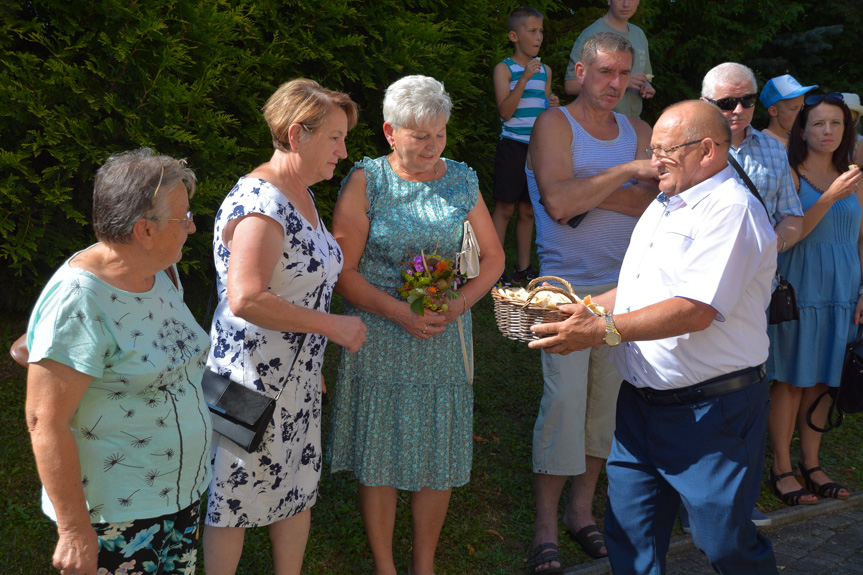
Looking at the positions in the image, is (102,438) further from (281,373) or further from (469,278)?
(469,278)

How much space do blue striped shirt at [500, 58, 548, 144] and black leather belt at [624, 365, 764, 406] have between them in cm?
392

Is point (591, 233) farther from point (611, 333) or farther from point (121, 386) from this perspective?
point (121, 386)

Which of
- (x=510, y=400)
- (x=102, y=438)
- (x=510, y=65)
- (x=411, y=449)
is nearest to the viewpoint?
(x=102, y=438)

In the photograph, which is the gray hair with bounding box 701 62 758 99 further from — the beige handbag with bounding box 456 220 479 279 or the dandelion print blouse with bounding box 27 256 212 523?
the dandelion print blouse with bounding box 27 256 212 523

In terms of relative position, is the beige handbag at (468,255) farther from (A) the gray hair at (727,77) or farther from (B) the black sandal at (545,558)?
(A) the gray hair at (727,77)

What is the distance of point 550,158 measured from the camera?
14.0 ft

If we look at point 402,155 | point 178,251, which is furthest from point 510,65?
point 178,251

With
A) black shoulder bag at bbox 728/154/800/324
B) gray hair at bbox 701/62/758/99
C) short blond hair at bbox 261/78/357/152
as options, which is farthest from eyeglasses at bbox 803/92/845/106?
short blond hair at bbox 261/78/357/152

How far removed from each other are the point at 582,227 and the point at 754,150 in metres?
1.29

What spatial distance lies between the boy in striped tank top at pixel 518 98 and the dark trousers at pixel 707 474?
378cm

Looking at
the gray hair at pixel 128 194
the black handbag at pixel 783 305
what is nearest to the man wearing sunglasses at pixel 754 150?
the black handbag at pixel 783 305

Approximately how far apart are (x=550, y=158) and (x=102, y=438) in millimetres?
2727

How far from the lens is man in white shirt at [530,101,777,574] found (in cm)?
296

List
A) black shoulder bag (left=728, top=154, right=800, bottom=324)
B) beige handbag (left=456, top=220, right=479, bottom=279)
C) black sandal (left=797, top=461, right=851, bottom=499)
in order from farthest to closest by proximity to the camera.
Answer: black sandal (left=797, top=461, right=851, bottom=499) → black shoulder bag (left=728, top=154, right=800, bottom=324) → beige handbag (left=456, top=220, right=479, bottom=279)
